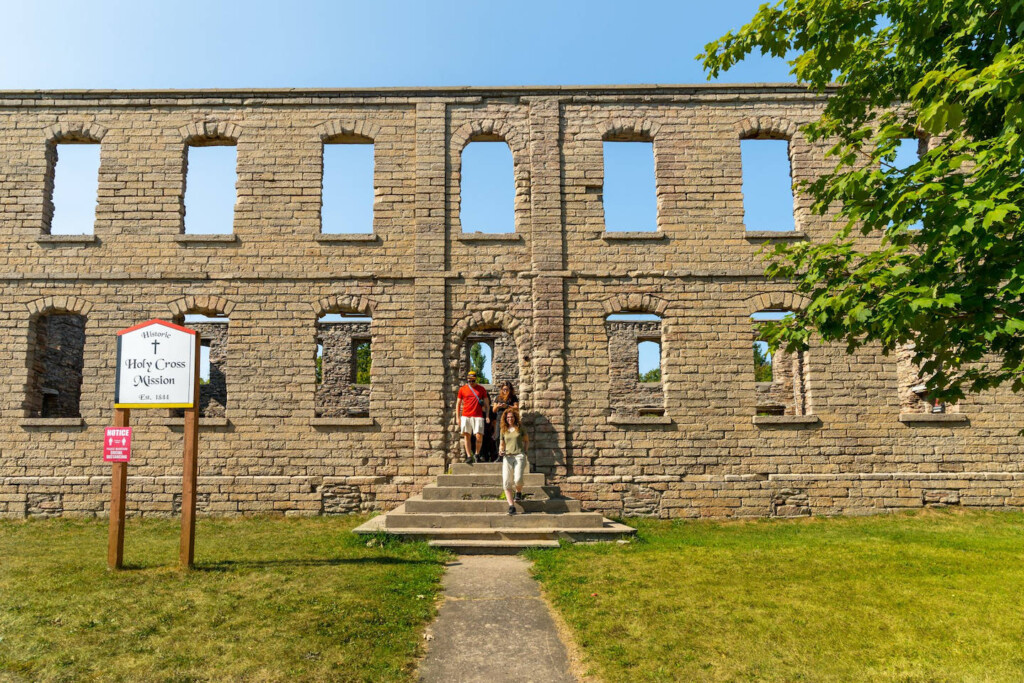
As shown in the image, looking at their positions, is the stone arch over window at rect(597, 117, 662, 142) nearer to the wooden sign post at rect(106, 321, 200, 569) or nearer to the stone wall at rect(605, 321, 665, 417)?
the stone wall at rect(605, 321, 665, 417)

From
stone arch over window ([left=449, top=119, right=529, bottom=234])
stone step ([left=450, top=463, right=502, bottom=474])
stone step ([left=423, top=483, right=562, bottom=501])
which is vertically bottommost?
stone step ([left=423, top=483, right=562, bottom=501])

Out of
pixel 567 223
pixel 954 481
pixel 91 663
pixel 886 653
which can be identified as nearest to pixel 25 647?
pixel 91 663

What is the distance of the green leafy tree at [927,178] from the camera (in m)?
5.57

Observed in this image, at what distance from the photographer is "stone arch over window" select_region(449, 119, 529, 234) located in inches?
519

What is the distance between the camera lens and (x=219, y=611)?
585 centimetres

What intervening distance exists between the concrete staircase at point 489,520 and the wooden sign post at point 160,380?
2684 mm

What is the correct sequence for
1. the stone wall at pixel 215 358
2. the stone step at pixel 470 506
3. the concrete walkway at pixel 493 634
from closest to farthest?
the concrete walkway at pixel 493 634, the stone step at pixel 470 506, the stone wall at pixel 215 358

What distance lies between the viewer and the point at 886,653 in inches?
200

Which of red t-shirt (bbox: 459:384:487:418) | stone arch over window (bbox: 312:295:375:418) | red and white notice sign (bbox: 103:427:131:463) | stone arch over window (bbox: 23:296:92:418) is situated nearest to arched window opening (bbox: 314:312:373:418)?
stone arch over window (bbox: 312:295:375:418)

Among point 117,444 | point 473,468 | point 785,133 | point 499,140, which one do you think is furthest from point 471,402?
point 785,133

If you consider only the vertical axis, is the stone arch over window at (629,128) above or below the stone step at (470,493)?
above

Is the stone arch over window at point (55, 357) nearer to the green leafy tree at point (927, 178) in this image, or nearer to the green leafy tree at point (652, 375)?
the green leafy tree at point (927, 178)

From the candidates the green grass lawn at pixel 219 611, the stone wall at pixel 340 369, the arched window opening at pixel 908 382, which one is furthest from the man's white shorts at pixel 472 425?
the stone wall at pixel 340 369

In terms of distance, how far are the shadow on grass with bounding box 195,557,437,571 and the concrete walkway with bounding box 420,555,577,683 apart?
2.56 feet
